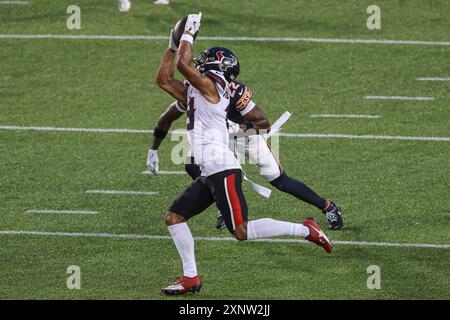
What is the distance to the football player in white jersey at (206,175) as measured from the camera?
8.39 metres

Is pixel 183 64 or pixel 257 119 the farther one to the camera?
pixel 257 119

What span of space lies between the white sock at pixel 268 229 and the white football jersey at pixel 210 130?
0.46 metres

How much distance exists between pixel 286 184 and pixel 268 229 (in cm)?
142

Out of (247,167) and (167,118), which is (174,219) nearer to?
(167,118)

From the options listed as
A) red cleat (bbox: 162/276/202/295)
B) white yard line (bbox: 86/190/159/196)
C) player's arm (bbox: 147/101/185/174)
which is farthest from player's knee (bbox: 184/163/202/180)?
red cleat (bbox: 162/276/202/295)

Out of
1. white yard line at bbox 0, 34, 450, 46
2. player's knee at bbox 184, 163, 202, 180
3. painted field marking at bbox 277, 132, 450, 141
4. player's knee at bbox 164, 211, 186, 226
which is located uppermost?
white yard line at bbox 0, 34, 450, 46

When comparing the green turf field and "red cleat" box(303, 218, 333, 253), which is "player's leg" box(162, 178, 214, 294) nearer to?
the green turf field

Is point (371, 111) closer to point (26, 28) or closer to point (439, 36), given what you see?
point (439, 36)

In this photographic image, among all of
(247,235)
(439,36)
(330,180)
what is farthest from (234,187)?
(439,36)

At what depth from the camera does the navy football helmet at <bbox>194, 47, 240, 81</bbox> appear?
8797mm

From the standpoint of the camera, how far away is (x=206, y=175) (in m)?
8.53

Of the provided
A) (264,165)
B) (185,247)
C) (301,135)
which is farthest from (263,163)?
(301,135)

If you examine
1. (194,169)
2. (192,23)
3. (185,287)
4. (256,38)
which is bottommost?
(185,287)

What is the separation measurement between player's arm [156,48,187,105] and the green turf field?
145 centimetres
